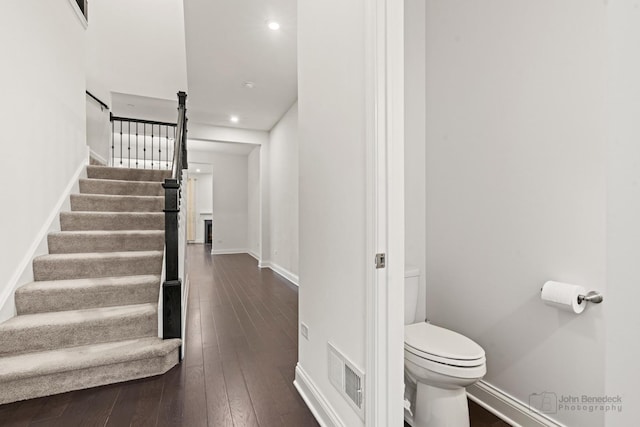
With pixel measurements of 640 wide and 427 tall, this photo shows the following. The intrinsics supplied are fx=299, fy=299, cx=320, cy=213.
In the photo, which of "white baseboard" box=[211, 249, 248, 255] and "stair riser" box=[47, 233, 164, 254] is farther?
"white baseboard" box=[211, 249, 248, 255]

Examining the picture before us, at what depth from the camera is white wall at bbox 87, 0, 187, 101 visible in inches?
142

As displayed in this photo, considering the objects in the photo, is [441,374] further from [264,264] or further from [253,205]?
[253,205]

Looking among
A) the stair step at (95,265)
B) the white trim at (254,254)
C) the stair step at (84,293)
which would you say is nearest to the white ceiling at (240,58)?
the stair step at (95,265)

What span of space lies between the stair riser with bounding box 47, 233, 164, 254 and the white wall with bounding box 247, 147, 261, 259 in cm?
419

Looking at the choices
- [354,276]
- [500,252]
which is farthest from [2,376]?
[500,252]

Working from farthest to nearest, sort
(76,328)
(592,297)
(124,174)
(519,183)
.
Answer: (124,174), (76,328), (519,183), (592,297)

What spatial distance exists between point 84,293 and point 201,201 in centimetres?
900

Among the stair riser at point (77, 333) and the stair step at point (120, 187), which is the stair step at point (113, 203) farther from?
the stair riser at point (77, 333)

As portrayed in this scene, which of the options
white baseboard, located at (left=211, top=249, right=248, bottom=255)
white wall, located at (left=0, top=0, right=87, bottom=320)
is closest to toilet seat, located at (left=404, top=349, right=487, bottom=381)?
white wall, located at (left=0, top=0, right=87, bottom=320)

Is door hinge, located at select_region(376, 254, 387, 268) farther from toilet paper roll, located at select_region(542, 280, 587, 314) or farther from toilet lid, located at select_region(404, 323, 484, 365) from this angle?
toilet paper roll, located at select_region(542, 280, 587, 314)

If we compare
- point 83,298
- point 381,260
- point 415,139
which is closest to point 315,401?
point 381,260

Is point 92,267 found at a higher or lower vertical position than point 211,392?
higher

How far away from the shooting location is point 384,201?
3.82ft

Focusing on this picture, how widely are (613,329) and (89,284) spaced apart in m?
2.95
